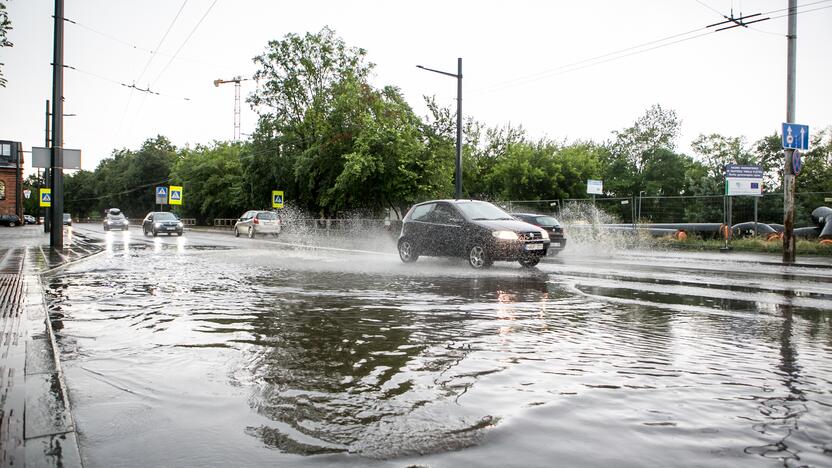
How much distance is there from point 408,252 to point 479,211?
91.6 inches

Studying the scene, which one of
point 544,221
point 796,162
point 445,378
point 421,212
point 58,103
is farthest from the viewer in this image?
point 544,221

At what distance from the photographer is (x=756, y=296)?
9695 mm

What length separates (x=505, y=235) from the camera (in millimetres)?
14266

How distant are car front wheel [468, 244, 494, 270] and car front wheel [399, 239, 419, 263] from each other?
2.03 m

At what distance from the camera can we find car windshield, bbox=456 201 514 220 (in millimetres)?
15219

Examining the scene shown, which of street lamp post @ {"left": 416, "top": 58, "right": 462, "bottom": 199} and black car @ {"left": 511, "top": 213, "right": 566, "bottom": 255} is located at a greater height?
street lamp post @ {"left": 416, "top": 58, "right": 462, "bottom": 199}

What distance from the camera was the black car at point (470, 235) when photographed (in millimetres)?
14312

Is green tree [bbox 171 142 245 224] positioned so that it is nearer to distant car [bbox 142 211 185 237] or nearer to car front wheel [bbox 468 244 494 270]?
distant car [bbox 142 211 185 237]

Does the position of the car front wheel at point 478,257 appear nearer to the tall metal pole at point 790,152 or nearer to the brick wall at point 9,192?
the tall metal pole at point 790,152

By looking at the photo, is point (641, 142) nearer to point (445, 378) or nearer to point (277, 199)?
point (277, 199)

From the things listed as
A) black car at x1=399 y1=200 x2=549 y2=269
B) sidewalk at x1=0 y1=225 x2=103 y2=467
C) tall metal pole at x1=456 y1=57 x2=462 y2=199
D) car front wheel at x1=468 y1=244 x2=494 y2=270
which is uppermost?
tall metal pole at x1=456 y1=57 x2=462 y2=199

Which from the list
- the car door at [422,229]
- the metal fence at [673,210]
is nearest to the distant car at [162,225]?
the metal fence at [673,210]

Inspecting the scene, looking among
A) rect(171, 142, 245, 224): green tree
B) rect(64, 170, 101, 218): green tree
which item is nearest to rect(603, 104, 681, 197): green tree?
rect(171, 142, 245, 224): green tree

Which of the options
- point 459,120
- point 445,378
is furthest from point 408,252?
point 445,378
